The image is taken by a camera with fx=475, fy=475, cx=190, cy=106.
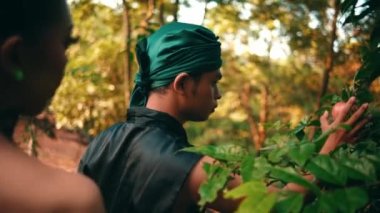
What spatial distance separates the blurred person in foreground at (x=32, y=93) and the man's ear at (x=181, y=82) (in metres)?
0.96

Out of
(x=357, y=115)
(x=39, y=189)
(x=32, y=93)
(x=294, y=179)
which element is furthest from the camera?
(x=357, y=115)

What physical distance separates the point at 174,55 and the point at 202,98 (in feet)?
0.75

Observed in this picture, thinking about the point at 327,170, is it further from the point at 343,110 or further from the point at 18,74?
the point at 18,74

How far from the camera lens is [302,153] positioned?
1.32 m

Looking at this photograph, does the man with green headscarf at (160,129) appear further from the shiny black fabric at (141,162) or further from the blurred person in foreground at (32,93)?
the blurred person in foreground at (32,93)

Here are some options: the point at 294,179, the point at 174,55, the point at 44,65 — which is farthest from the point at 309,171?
the point at 174,55

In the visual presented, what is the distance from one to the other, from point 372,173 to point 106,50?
789 centimetres

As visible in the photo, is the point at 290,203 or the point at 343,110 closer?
the point at 290,203

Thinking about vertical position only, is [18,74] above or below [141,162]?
above

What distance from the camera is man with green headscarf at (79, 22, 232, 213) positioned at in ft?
5.93

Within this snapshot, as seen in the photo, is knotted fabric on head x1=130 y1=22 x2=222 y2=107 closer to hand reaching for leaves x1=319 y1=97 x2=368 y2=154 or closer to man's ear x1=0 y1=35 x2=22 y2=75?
hand reaching for leaves x1=319 y1=97 x2=368 y2=154

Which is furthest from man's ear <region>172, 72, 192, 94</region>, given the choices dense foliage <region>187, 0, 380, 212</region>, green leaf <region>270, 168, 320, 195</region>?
green leaf <region>270, 168, 320, 195</region>

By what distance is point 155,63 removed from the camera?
7.16 feet

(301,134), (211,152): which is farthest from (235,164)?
(301,134)
